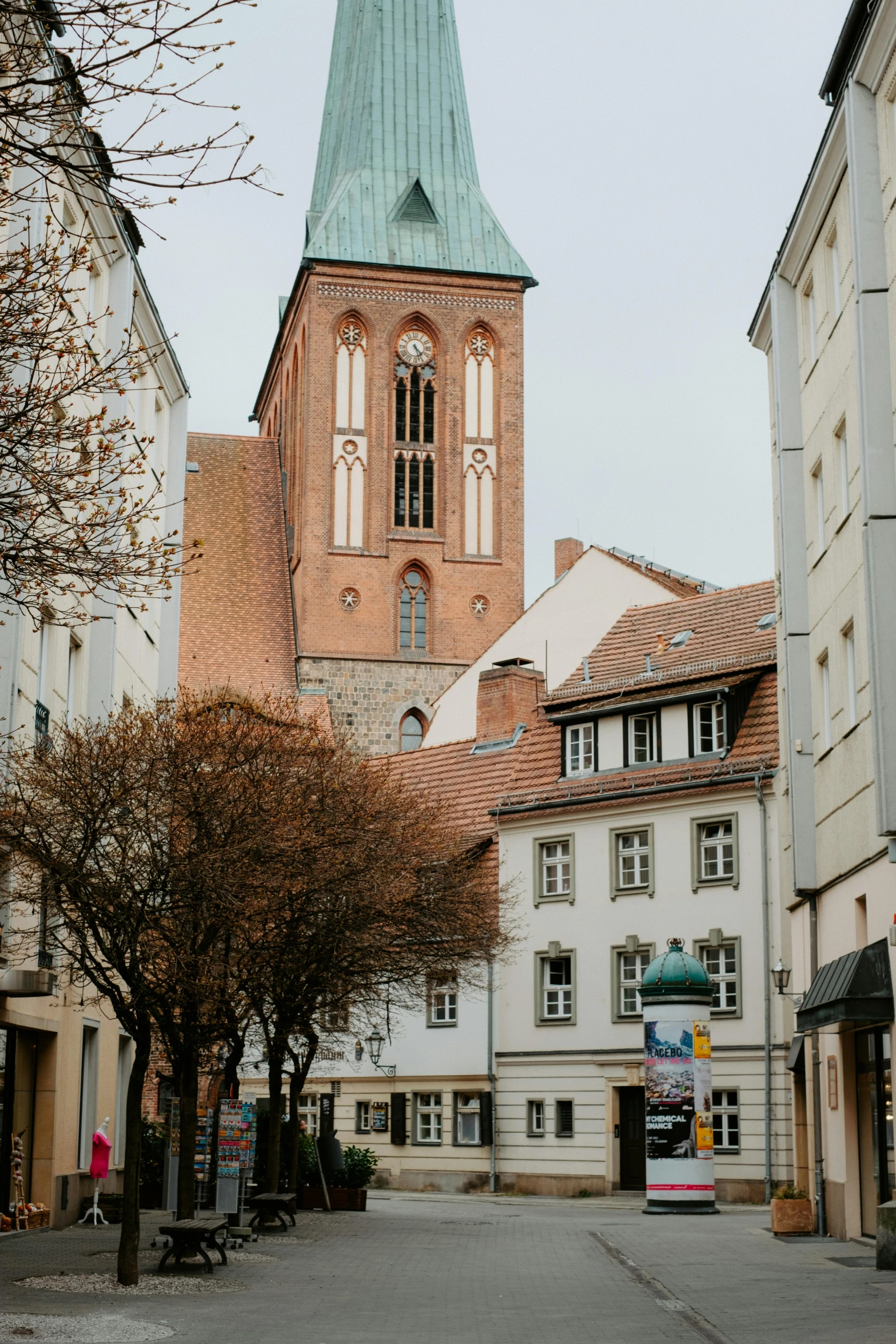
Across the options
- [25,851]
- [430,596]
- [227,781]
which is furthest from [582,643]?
[25,851]

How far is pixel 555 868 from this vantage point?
40.5 metres

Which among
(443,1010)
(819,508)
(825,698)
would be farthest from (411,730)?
(825,698)

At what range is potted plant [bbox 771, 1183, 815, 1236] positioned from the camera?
23.9 metres

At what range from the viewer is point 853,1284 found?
17.0m

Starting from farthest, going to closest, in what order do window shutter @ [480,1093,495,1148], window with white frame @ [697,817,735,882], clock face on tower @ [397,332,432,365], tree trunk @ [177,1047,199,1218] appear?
clock face on tower @ [397,332,432,365] → window shutter @ [480,1093,495,1148] → window with white frame @ [697,817,735,882] → tree trunk @ [177,1047,199,1218]

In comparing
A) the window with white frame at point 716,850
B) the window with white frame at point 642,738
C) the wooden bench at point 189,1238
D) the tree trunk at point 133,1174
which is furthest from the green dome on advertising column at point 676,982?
the tree trunk at point 133,1174

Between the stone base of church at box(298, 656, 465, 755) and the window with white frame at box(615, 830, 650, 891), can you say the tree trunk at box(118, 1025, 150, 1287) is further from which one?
the stone base of church at box(298, 656, 465, 755)

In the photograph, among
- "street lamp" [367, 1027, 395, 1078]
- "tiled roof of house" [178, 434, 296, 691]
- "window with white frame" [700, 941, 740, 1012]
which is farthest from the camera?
"tiled roof of house" [178, 434, 296, 691]

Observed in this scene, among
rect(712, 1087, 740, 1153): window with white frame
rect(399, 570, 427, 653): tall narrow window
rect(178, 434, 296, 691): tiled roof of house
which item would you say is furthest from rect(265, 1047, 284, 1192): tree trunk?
rect(399, 570, 427, 653): tall narrow window

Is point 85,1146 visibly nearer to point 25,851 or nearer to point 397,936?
point 397,936

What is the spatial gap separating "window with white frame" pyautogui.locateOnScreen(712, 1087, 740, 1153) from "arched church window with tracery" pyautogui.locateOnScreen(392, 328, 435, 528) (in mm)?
34006

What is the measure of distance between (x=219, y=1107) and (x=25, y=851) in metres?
7.20

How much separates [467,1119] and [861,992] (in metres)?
22.0

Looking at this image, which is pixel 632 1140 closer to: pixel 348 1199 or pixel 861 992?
pixel 348 1199
